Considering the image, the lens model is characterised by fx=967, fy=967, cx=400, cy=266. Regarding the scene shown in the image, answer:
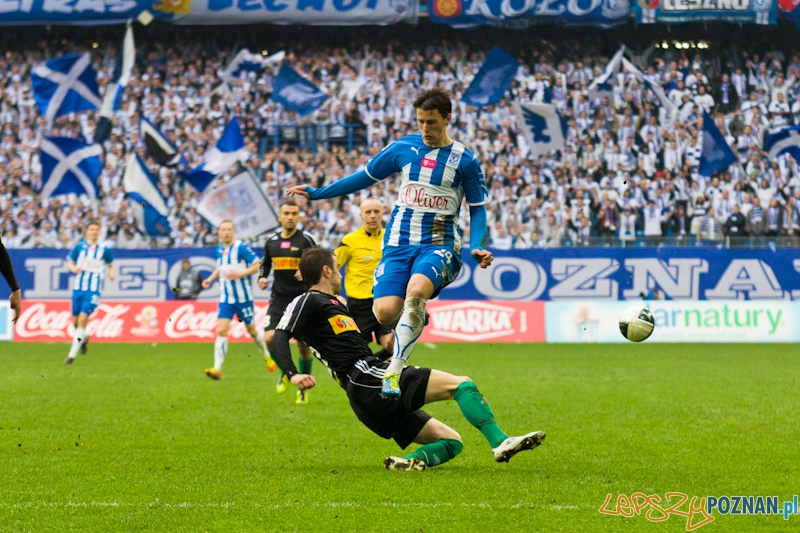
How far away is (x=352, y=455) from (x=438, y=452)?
0.98m

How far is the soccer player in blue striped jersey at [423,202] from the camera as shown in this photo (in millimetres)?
7086

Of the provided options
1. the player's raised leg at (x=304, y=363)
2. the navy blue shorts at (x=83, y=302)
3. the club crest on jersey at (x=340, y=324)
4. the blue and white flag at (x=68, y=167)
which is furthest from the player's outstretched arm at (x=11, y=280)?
the blue and white flag at (x=68, y=167)

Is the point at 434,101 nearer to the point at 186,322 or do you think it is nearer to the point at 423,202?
the point at 423,202

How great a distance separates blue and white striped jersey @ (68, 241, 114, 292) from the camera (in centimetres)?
1719

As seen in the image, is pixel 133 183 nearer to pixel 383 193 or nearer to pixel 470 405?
pixel 383 193

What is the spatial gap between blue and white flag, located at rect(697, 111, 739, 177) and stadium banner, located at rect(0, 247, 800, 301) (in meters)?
4.20

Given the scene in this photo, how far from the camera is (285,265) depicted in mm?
11781

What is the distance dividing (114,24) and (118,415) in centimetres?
2309

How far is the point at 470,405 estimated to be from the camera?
21.1 feet

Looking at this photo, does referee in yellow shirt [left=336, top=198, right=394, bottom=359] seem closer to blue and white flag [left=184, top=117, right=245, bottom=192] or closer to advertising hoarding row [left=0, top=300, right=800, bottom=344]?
advertising hoarding row [left=0, top=300, right=800, bottom=344]

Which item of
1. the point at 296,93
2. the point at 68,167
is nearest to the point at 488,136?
the point at 296,93

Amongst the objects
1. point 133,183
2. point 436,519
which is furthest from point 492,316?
point 436,519

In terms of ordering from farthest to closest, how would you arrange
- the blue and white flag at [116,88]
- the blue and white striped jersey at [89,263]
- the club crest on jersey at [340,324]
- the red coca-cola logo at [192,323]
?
the blue and white flag at [116,88]
the red coca-cola logo at [192,323]
the blue and white striped jersey at [89,263]
the club crest on jersey at [340,324]

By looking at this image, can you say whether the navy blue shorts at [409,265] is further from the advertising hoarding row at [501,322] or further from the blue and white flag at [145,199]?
the blue and white flag at [145,199]
